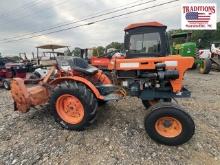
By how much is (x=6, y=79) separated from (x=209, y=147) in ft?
30.4

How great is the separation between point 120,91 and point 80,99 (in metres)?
0.96

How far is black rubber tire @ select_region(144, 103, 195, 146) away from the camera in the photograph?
3816 millimetres

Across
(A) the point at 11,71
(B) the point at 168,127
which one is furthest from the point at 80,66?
(A) the point at 11,71

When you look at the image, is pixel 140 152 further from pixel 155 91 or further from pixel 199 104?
pixel 199 104

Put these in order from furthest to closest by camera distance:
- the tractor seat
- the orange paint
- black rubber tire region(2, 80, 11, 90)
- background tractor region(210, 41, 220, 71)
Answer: background tractor region(210, 41, 220, 71), black rubber tire region(2, 80, 11, 90), the tractor seat, the orange paint

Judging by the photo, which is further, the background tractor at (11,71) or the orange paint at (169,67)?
the background tractor at (11,71)

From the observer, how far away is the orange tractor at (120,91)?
12.9ft

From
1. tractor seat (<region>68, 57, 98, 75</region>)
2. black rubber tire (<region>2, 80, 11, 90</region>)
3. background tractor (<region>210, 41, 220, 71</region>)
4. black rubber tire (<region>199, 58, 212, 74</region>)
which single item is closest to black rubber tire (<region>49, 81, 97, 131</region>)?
tractor seat (<region>68, 57, 98, 75</region>)

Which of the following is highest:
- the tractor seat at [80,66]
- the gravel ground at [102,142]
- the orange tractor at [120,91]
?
the tractor seat at [80,66]

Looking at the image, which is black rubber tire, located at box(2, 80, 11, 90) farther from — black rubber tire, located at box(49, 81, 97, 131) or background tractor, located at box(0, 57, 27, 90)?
black rubber tire, located at box(49, 81, 97, 131)

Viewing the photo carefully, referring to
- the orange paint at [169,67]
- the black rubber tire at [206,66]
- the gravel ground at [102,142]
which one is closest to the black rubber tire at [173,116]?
the gravel ground at [102,142]

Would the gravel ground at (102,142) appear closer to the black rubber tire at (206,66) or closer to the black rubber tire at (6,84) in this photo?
the black rubber tire at (6,84)

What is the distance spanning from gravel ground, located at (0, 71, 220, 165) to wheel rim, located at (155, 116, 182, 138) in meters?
0.22

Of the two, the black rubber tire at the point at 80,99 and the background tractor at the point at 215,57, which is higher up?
the background tractor at the point at 215,57
